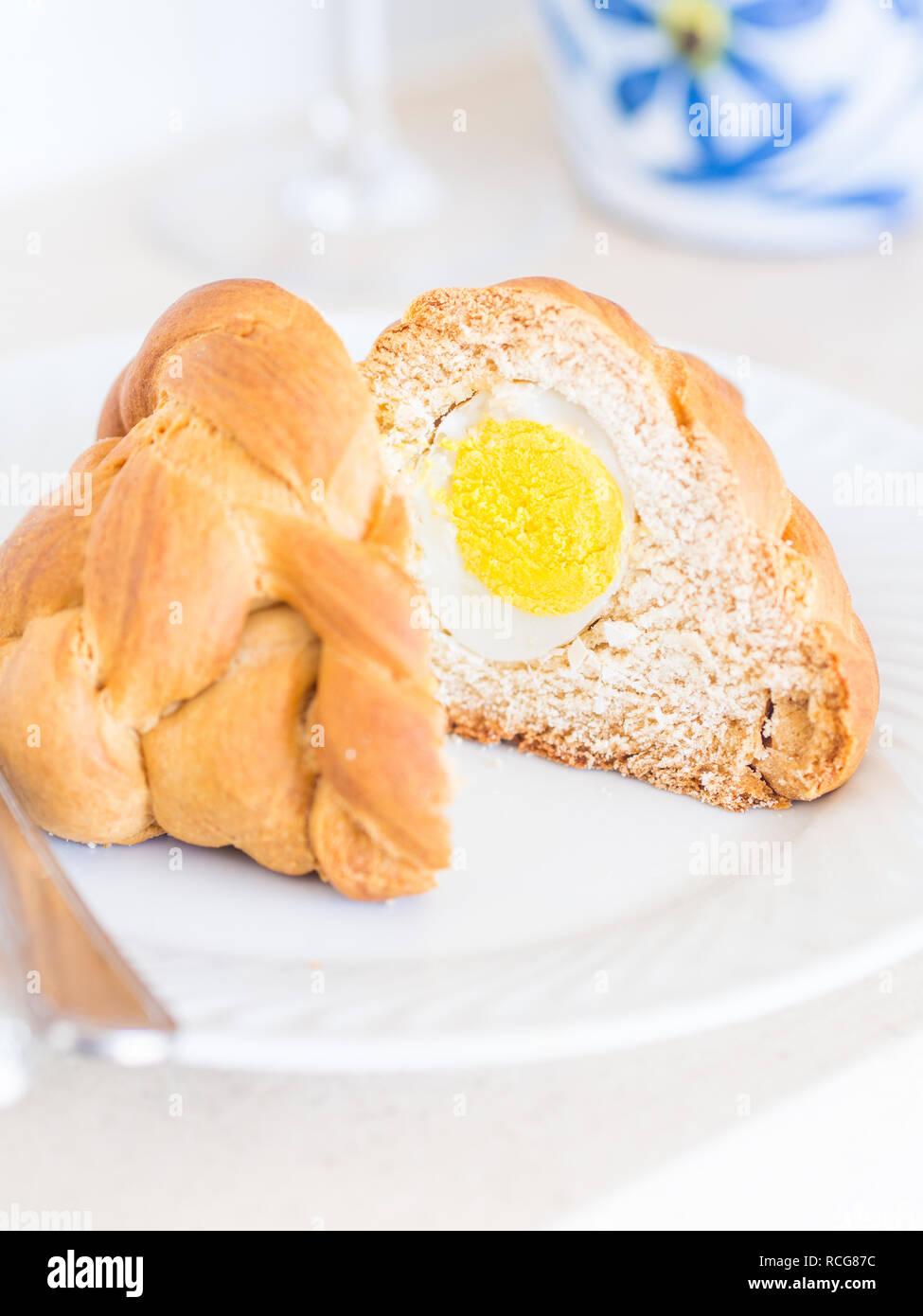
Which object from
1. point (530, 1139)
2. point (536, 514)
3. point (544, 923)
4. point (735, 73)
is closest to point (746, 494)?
point (536, 514)

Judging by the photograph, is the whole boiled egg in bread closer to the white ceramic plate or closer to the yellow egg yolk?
the yellow egg yolk

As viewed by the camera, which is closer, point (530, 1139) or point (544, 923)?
point (530, 1139)

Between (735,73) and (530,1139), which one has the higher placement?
(735,73)

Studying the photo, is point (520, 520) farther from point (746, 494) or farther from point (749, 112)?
point (749, 112)

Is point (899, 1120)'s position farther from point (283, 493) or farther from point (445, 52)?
point (445, 52)

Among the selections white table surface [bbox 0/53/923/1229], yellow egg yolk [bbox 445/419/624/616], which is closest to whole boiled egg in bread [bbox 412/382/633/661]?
yellow egg yolk [bbox 445/419/624/616]

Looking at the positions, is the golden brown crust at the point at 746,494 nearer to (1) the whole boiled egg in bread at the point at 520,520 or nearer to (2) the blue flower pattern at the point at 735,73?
(1) the whole boiled egg in bread at the point at 520,520

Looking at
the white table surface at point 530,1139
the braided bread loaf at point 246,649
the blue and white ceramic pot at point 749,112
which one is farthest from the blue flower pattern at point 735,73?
the white table surface at point 530,1139

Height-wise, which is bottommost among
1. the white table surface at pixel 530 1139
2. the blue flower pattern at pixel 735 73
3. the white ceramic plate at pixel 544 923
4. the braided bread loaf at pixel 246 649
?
the white table surface at pixel 530 1139
